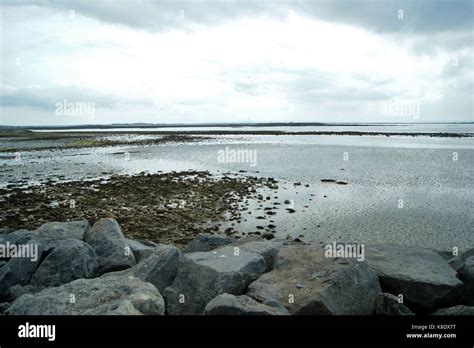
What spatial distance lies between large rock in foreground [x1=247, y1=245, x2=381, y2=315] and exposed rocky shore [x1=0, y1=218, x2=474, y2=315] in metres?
0.02

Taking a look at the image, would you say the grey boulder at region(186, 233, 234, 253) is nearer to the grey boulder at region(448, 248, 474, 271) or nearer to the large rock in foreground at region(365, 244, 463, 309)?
the large rock in foreground at region(365, 244, 463, 309)

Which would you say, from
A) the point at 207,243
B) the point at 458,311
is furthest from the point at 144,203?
the point at 458,311

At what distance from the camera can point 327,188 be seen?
26.5 meters

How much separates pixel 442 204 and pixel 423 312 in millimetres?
15535

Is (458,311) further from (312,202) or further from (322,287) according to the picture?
(312,202)

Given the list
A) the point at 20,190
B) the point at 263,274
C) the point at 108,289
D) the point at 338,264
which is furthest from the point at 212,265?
the point at 20,190

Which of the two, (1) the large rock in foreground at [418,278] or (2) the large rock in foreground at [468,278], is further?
(2) the large rock in foreground at [468,278]

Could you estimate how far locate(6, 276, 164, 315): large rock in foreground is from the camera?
6590mm

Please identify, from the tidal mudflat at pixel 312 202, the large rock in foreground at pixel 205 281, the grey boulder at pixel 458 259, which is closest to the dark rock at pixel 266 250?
the large rock in foreground at pixel 205 281

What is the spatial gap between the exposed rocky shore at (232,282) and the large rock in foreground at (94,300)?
0.06 ft

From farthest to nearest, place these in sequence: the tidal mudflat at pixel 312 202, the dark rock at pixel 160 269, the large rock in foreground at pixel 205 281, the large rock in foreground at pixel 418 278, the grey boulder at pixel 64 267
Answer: the tidal mudflat at pixel 312 202 → the grey boulder at pixel 64 267 → the dark rock at pixel 160 269 → the large rock in foreground at pixel 418 278 → the large rock in foreground at pixel 205 281

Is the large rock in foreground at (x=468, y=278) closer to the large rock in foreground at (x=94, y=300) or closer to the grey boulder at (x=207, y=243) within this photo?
the grey boulder at (x=207, y=243)

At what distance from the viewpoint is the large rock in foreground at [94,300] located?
21.6 ft

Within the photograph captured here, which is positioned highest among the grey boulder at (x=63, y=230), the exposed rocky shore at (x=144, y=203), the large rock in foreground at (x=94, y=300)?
the grey boulder at (x=63, y=230)
